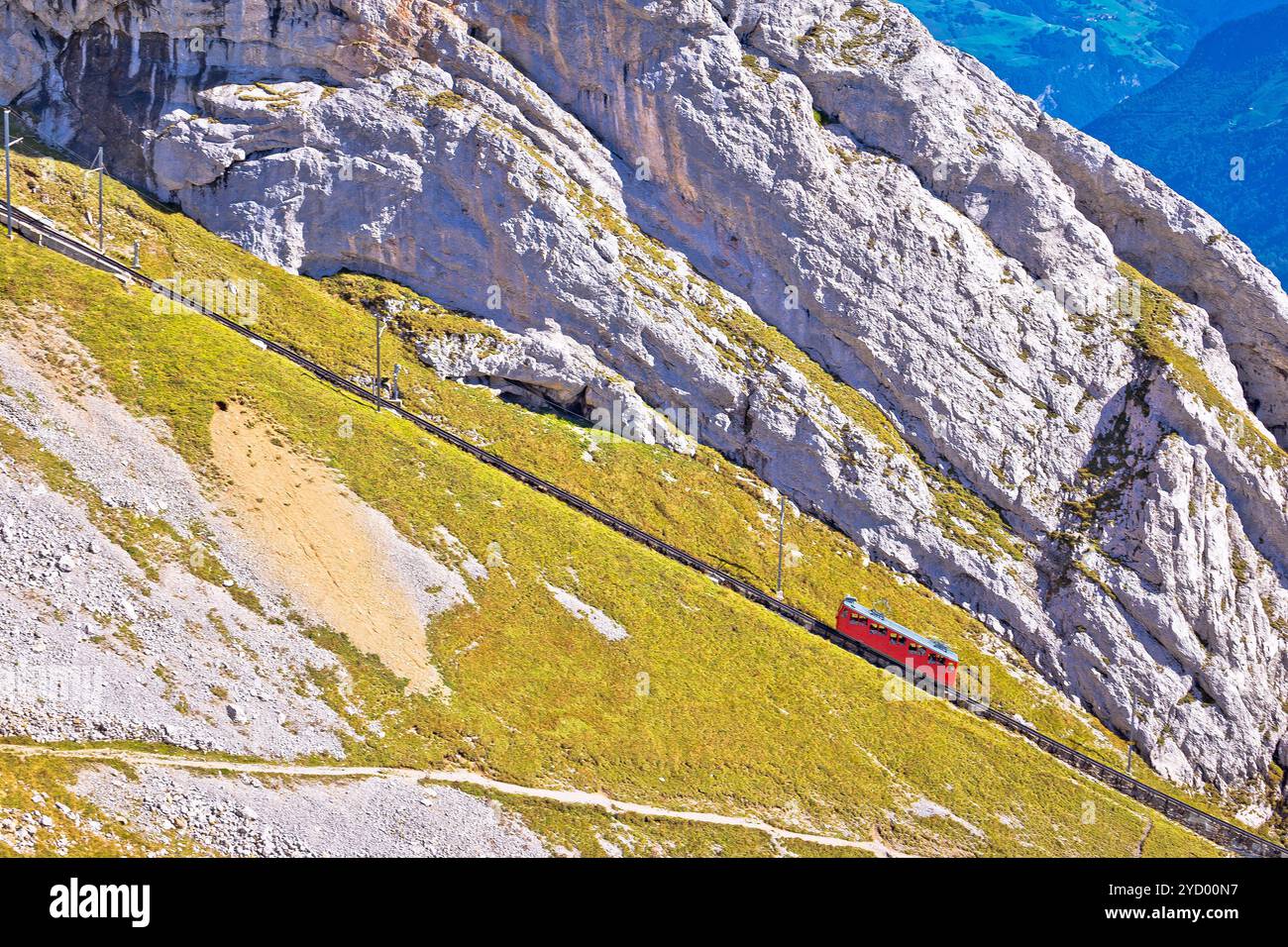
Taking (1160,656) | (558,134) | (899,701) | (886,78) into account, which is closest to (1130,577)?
Answer: (1160,656)

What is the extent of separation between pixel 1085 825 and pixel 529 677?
3205cm

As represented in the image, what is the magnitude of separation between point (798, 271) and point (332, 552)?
151ft

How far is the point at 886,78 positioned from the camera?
94.1 meters

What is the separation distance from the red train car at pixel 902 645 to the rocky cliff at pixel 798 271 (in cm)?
1101

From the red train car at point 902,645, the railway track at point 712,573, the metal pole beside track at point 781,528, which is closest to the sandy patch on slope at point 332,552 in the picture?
the railway track at point 712,573

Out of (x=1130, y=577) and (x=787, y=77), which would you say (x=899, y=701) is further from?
(x=787, y=77)

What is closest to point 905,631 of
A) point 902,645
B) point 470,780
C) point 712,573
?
point 902,645

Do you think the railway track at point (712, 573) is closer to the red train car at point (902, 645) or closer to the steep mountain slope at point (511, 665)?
the red train car at point (902, 645)

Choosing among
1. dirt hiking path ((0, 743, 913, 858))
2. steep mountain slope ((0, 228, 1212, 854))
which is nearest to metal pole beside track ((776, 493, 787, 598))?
steep mountain slope ((0, 228, 1212, 854))

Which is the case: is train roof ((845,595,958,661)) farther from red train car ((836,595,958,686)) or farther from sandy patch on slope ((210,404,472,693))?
sandy patch on slope ((210,404,472,693))

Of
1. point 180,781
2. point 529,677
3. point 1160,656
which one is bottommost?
point 180,781

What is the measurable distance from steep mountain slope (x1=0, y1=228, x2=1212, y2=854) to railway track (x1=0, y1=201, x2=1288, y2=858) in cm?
158

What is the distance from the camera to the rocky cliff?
78875mm

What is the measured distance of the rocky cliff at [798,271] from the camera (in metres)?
78.9
